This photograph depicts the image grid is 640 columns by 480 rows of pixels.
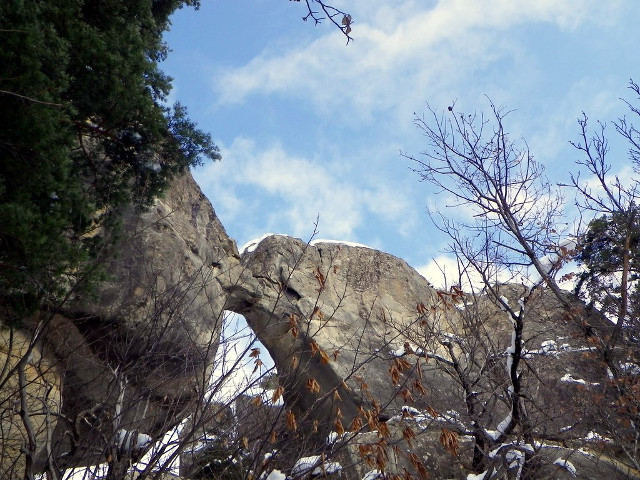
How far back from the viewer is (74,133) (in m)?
8.41

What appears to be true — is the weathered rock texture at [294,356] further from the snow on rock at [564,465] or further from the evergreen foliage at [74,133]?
the evergreen foliage at [74,133]

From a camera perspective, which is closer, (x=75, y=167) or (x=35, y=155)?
(x=35, y=155)

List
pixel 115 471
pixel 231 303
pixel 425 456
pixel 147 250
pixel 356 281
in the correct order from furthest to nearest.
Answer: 1. pixel 356 281
2. pixel 231 303
3. pixel 147 250
4. pixel 425 456
5. pixel 115 471

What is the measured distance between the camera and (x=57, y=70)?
24.8 ft

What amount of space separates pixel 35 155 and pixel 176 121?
2.80 meters

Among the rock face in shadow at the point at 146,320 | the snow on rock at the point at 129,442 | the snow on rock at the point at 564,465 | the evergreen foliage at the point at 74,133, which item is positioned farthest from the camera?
the snow on rock at the point at 564,465

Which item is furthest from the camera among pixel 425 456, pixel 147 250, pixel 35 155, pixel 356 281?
pixel 356 281

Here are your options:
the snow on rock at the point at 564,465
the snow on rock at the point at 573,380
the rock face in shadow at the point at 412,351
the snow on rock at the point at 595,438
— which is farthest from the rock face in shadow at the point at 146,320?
the snow on rock at the point at 573,380

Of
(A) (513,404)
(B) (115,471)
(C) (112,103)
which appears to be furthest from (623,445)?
(C) (112,103)

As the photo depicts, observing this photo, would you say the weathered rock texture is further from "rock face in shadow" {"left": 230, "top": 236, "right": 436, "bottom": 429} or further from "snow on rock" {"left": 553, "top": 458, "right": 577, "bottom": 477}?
"snow on rock" {"left": 553, "top": 458, "right": 577, "bottom": 477}

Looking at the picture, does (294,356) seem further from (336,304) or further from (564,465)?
(336,304)

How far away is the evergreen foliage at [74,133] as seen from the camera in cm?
707

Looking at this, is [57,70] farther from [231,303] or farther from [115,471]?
[231,303]

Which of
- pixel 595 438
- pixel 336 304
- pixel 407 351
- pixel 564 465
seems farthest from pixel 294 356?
pixel 336 304
